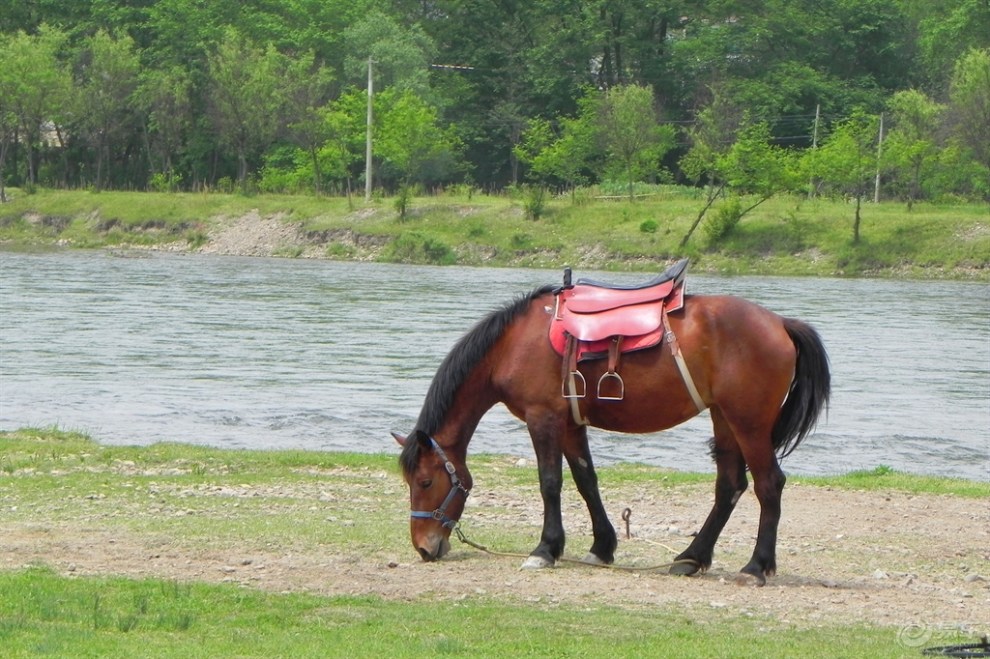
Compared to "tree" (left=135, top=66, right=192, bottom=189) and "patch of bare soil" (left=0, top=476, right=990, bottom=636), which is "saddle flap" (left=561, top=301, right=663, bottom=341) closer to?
"patch of bare soil" (left=0, top=476, right=990, bottom=636)

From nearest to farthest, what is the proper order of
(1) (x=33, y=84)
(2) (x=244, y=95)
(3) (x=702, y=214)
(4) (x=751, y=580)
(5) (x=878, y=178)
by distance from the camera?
(4) (x=751, y=580) < (3) (x=702, y=214) < (5) (x=878, y=178) < (2) (x=244, y=95) < (1) (x=33, y=84)

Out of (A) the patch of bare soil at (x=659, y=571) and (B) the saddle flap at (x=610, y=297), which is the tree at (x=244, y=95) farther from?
(B) the saddle flap at (x=610, y=297)

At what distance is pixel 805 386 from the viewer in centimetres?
947

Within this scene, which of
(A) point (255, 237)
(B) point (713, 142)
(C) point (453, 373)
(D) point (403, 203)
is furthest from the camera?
(B) point (713, 142)

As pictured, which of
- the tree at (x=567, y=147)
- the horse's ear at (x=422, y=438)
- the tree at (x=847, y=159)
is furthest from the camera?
the tree at (x=567, y=147)

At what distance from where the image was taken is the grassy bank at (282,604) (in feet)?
23.7

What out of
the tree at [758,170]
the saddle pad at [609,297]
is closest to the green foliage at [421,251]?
the tree at [758,170]

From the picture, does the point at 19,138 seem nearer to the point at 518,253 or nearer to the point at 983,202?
the point at 518,253

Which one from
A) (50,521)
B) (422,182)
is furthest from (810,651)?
(422,182)

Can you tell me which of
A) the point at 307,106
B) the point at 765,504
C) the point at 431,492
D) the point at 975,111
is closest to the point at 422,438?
the point at 431,492

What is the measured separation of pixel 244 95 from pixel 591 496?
7231cm

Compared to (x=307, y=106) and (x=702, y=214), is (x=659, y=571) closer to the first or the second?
(x=702, y=214)

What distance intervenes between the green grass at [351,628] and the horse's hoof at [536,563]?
1.08 metres

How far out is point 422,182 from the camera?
82.9m
